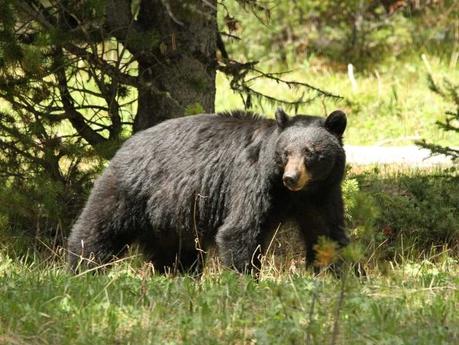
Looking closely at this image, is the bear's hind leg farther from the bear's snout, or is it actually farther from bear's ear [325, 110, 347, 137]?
bear's ear [325, 110, 347, 137]

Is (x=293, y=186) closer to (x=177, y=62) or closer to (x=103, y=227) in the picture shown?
(x=103, y=227)

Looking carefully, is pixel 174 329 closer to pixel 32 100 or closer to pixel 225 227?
pixel 225 227

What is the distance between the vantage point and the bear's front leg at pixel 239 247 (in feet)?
21.7

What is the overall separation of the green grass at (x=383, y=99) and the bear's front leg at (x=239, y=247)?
6094 mm

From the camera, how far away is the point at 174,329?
15.1 feet

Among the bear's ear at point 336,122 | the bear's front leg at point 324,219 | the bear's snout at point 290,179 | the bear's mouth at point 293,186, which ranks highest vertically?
the bear's ear at point 336,122

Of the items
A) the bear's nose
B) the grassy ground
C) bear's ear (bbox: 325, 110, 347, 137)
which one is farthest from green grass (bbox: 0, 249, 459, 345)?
bear's ear (bbox: 325, 110, 347, 137)

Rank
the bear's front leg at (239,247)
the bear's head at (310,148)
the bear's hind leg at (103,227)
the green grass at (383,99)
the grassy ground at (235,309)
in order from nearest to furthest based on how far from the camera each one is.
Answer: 1. the grassy ground at (235,309)
2. the bear's head at (310,148)
3. the bear's front leg at (239,247)
4. the bear's hind leg at (103,227)
5. the green grass at (383,99)

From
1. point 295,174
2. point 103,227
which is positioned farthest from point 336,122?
point 103,227

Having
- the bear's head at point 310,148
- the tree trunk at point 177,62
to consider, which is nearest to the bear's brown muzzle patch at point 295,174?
the bear's head at point 310,148

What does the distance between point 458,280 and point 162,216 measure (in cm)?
244

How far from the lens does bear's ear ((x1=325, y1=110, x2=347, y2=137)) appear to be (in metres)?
6.64

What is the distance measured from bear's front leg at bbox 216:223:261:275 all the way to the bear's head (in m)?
0.47

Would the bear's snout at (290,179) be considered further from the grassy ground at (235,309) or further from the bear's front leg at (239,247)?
the grassy ground at (235,309)
